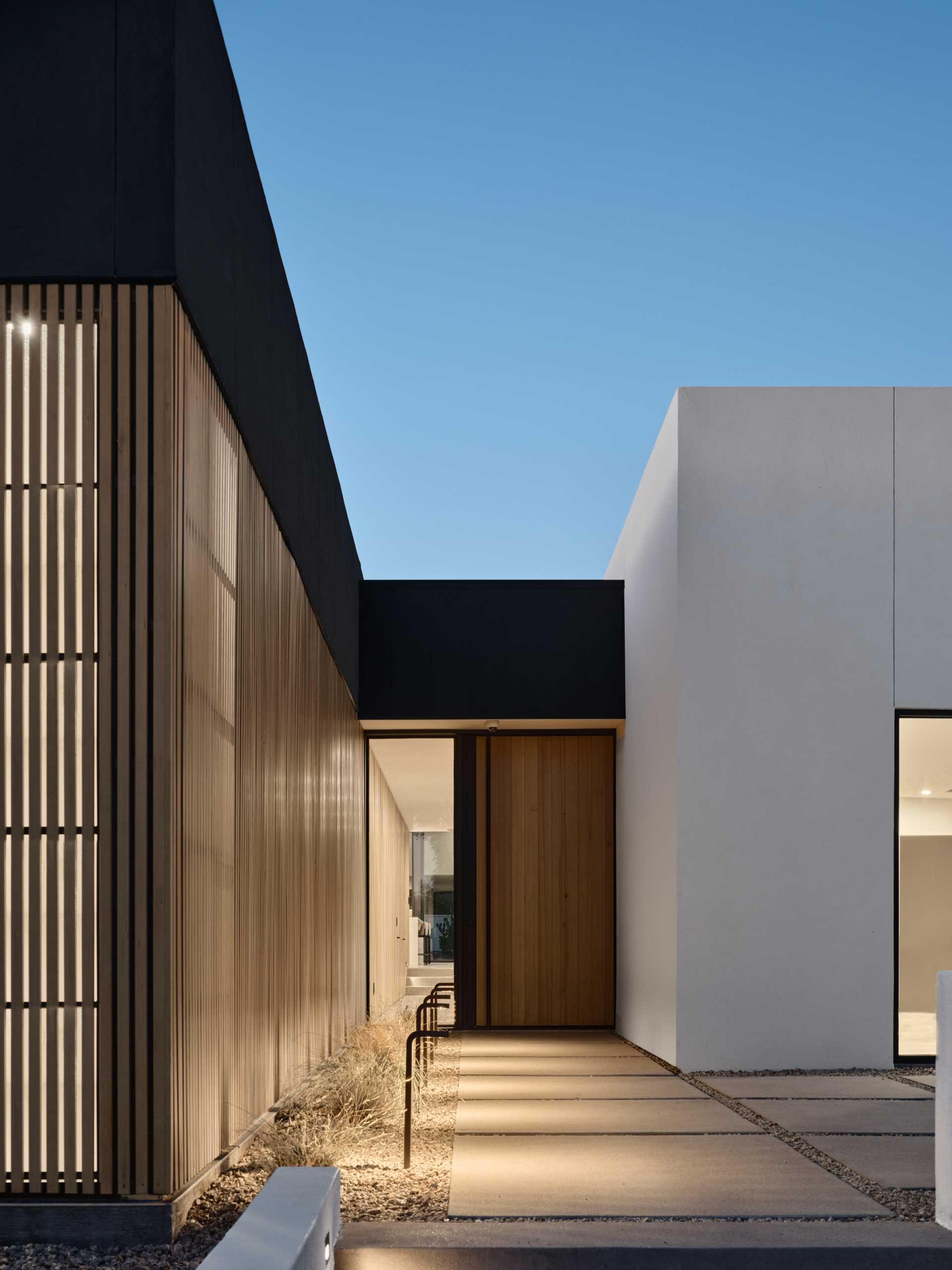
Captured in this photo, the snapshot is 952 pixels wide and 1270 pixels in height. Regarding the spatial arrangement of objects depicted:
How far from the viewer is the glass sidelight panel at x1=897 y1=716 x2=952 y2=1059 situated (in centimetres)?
912

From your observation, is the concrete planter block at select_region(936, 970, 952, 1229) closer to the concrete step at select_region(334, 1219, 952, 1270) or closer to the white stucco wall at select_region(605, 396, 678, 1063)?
the concrete step at select_region(334, 1219, 952, 1270)

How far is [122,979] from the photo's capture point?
4246 millimetres

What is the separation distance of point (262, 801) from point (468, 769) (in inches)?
269

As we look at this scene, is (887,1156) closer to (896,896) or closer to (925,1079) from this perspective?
(925,1079)

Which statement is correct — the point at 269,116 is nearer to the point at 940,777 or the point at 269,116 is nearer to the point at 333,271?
the point at 333,271

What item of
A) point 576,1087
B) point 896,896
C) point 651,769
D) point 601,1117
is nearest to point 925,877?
point 896,896

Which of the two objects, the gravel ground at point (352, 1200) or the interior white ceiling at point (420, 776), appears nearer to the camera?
the gravel ground at point (352, 1200)

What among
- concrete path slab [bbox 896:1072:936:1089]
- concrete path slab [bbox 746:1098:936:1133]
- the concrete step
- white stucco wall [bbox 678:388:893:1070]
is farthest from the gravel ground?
concrete path slab [bbox 896:1072:936:1089]

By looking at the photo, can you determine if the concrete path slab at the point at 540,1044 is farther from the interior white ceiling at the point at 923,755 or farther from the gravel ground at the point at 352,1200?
the gravel ground at the point at 352,1200

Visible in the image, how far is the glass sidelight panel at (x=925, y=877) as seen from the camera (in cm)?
912

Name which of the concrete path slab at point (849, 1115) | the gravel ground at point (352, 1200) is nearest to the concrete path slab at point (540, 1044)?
the concrete path slab at point (849, 1115)

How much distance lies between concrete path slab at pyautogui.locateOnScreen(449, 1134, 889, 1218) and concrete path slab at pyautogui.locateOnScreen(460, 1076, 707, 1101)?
5.15 ft

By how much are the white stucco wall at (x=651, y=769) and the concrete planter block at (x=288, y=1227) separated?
17.6 ft

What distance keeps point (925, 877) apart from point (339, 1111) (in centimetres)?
479
